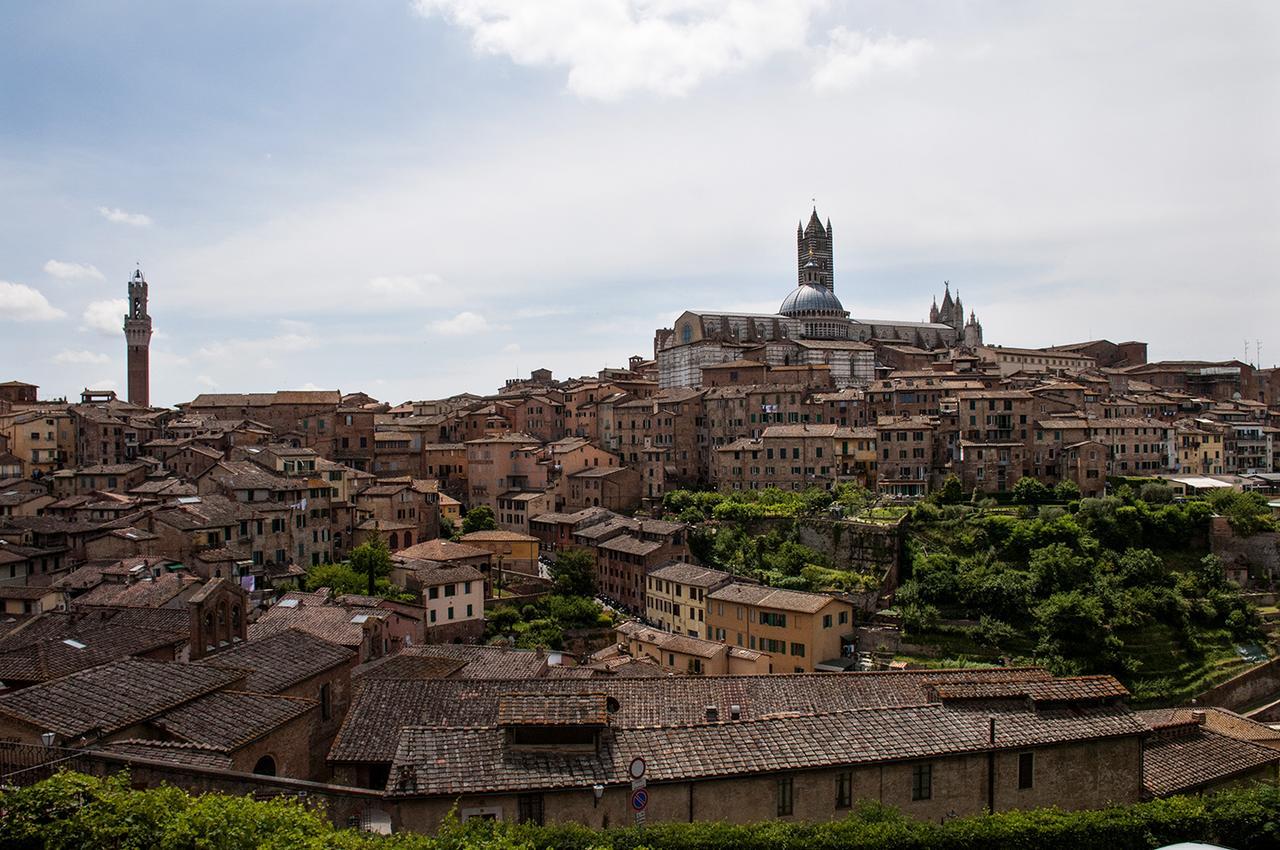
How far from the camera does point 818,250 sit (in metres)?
108

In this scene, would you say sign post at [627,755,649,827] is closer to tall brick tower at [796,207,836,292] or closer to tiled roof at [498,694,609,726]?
tiled roof at [498,694,609,726]

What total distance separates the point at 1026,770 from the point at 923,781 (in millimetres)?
2062

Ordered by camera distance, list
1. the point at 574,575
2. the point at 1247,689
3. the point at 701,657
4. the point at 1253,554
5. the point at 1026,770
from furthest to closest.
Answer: the point at 1253,554 → the point at 574,575 → the point at 1247,689 → the point at 701,657 → the point at 1026,770

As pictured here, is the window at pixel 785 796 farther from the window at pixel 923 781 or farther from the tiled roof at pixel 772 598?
the tiled roof at pixel 772 598

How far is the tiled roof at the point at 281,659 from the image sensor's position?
18.3 meters

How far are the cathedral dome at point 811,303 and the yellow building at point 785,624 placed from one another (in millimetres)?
59861

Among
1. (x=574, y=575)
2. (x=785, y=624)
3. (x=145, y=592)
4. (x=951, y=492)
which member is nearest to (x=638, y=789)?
(x=145, y=592)

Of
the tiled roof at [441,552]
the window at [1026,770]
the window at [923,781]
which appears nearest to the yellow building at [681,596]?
the tiled roof at [441,552]

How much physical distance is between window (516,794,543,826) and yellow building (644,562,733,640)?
96.2ft

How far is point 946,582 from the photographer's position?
46.9 meters

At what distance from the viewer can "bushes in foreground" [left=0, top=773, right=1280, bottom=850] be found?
35.1ft

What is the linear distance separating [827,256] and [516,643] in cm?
7814

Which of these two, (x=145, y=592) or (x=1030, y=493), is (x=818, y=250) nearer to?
(x=1030, y=493)

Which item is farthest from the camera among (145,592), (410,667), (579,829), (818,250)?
(818,250)
